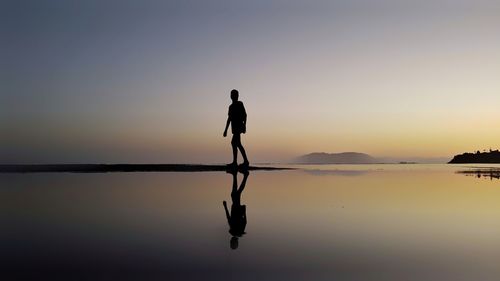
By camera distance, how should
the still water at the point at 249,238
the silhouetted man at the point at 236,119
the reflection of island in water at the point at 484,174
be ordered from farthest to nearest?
the reflection of island in water at the point at 484,174 → the silhouetted man at the point at 236,119 → the still water at the point at 249,238

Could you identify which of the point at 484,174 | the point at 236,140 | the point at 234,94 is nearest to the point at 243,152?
the point at 236,140

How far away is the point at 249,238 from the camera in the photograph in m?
5.18

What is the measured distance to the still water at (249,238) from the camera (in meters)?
3.83

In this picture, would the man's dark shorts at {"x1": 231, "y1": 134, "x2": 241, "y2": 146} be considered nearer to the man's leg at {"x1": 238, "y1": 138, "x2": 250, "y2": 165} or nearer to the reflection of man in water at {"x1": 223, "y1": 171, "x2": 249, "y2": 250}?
the man's leg at {"x1": 238, "y1": 138, "x2": 250, "y2": 165}

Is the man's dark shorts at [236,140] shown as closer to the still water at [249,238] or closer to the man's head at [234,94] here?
the man's head at [234,94]

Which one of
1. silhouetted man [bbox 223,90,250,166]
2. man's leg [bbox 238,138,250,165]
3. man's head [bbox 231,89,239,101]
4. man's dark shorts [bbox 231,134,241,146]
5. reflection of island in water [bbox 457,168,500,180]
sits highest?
man's head [bbox 231,89,239,101]

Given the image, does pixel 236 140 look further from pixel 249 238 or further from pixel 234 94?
pixel 249 238

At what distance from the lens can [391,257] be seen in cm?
434

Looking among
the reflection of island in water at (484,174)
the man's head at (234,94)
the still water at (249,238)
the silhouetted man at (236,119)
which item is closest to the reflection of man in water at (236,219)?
the still water at (249,238)

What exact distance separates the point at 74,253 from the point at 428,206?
6.35m

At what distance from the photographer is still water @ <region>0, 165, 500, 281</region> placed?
12.6 ft

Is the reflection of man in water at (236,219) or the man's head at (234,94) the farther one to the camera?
the man's head at (234,94)

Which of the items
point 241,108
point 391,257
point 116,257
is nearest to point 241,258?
point 116,257

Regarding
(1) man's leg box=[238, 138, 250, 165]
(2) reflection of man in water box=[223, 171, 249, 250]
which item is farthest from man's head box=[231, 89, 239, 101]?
(2) reflection of man in water box=[223, 171, 249, 250]
